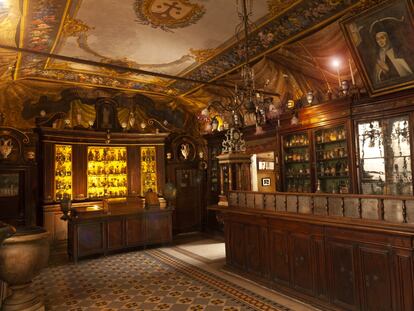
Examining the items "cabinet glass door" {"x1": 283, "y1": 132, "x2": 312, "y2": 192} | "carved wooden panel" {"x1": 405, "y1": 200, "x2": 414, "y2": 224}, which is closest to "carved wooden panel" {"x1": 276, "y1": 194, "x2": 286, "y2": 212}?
"carved wooden panel" {"x1": 405, "y1": 200, "x2": 414, "y2": 224}

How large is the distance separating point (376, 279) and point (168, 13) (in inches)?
204

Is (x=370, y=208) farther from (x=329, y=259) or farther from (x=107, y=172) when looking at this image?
(x=107, y=172)

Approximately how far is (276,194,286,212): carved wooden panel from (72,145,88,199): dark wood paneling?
21.8ft

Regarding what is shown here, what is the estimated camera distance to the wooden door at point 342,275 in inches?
153

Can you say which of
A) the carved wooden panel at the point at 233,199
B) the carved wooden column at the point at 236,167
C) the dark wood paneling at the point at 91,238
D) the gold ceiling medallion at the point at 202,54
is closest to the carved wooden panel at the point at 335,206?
the carved wooden panel at the point at 233,199

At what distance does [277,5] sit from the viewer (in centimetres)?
513

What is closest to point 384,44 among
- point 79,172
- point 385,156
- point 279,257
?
point 385,156

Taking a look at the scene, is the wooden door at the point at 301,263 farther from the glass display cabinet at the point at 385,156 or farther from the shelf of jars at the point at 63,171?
the shelf of jars at the point at 63,171

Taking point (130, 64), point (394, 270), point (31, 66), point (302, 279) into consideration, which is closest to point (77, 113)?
point (31, 66)

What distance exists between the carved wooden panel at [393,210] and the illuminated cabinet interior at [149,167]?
7.82 m

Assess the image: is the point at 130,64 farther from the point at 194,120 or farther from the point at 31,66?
the point at 194,120

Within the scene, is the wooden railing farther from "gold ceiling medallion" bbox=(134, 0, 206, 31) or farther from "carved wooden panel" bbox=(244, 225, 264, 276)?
"gold ceiling medallion" bbox=(134, 0, 206, 31)

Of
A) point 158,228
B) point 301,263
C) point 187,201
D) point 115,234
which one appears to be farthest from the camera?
point 187,201

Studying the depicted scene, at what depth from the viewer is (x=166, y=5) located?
517 centimetres
